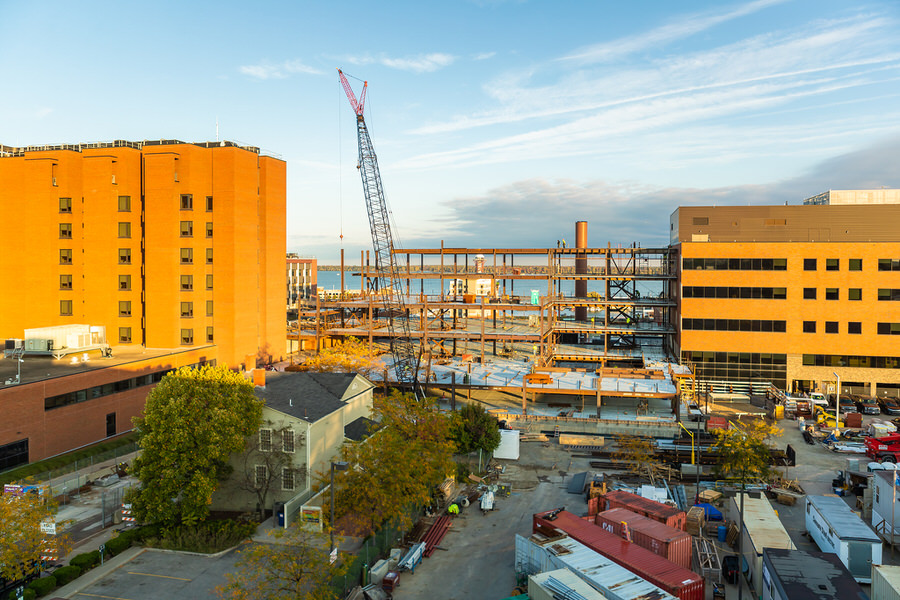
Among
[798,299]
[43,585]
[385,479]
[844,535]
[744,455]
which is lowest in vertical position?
[43,585]

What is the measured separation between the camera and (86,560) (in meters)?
30.2

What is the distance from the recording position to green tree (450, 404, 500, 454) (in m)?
47.1

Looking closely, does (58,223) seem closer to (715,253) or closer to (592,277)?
→ (592,277)

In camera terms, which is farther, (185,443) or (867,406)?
(867,406)

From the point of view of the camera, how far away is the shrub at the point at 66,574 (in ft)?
94.0

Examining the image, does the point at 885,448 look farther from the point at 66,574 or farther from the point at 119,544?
the point at 66,574

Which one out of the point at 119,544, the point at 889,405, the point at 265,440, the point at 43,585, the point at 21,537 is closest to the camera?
the point at 21,537

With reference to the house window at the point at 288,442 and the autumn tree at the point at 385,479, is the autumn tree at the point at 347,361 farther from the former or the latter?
the autumn tree at the point at 385,479

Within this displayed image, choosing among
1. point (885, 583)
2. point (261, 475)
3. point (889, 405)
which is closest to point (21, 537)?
point (261, 475)

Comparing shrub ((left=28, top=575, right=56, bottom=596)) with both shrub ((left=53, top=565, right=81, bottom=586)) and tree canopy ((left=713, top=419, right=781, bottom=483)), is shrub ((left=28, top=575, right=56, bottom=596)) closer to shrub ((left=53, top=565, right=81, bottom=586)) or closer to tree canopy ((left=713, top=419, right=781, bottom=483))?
shrub ((left=53, top=565, right=81, bottom=586))

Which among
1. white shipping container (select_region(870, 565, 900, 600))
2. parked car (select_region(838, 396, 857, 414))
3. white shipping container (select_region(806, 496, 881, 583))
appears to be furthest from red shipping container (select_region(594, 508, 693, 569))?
parked car (select_region(838, 396, 857, 414))

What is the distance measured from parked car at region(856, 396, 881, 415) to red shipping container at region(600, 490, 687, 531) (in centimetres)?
4492

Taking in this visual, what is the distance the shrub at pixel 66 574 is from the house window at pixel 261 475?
419 inches

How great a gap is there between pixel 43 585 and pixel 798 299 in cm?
7818
